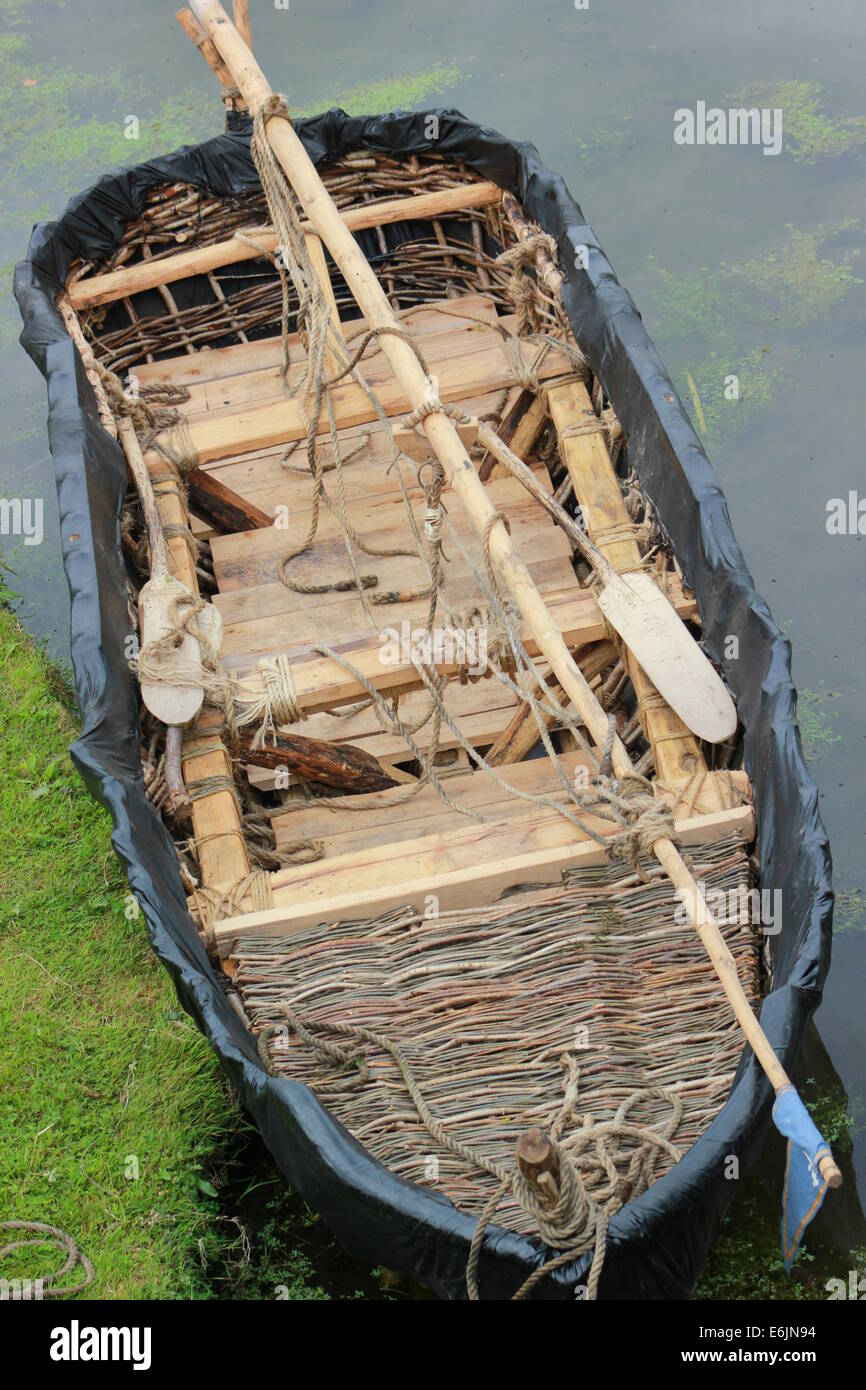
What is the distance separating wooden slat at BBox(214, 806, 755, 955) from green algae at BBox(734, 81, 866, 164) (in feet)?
16.1

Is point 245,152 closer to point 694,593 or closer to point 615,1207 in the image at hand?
point 694,593

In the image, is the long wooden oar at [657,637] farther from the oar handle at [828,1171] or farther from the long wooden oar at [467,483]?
the oar handle at [828,1171]

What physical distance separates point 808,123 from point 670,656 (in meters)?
4.74

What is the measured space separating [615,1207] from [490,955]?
74 centimetres

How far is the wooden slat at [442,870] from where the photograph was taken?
10.7ft

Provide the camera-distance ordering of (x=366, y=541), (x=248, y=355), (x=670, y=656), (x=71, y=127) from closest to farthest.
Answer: (x=670, y=656) < (x=366, y=541) < (x=248, y=355) < (x=71, y=127)

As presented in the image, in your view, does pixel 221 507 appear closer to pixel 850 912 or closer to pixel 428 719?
pixel 428 719

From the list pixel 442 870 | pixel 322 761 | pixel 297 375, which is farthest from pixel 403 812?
pixel 297 375

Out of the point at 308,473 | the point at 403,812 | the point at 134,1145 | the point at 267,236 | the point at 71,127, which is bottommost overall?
the point at 134,1145

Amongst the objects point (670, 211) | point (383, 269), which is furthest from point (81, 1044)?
point (670, 211)

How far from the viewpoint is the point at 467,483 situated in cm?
361

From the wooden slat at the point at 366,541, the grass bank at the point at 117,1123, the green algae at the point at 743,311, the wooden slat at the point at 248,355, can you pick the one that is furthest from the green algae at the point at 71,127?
the grass bank at the point at 117,1123

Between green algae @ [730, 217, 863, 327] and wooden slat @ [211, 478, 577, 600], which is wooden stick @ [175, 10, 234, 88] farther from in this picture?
green algae @ [730, 217, 863, 327]

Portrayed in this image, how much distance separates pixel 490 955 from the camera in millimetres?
3232
